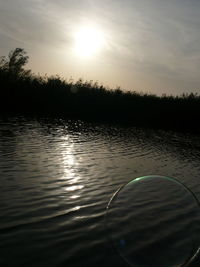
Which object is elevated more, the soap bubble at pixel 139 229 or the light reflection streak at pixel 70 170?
the soap bubble at pixel 139 229

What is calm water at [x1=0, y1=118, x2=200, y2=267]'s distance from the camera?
4633mm

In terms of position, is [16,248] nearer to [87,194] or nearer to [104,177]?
[87,194]

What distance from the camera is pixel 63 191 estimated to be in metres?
7.49

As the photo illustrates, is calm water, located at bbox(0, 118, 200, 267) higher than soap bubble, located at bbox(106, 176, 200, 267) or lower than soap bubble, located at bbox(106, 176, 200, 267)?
lower

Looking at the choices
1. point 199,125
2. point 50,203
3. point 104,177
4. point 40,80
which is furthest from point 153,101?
point 50,203

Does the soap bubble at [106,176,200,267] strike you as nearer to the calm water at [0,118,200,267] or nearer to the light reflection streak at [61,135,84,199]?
the calm water at [0,118,200,267]

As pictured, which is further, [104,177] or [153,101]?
[153,101]

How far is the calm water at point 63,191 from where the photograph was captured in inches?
182

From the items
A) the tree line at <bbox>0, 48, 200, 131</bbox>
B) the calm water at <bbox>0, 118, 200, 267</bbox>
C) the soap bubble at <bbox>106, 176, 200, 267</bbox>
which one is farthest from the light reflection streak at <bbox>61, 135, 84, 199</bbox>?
the tree line at <bbox>0, 48, 200, 131</bbox>

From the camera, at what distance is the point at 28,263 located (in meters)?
4.22

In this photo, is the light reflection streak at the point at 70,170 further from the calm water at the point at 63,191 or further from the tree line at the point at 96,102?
the tree line at the point at 96,102

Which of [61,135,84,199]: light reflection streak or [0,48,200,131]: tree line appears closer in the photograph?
[61,135,84,199]: light reflection streak

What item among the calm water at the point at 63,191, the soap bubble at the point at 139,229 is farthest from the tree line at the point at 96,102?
the soap bubble at the point at 139,229

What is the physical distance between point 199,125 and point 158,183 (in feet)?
108
